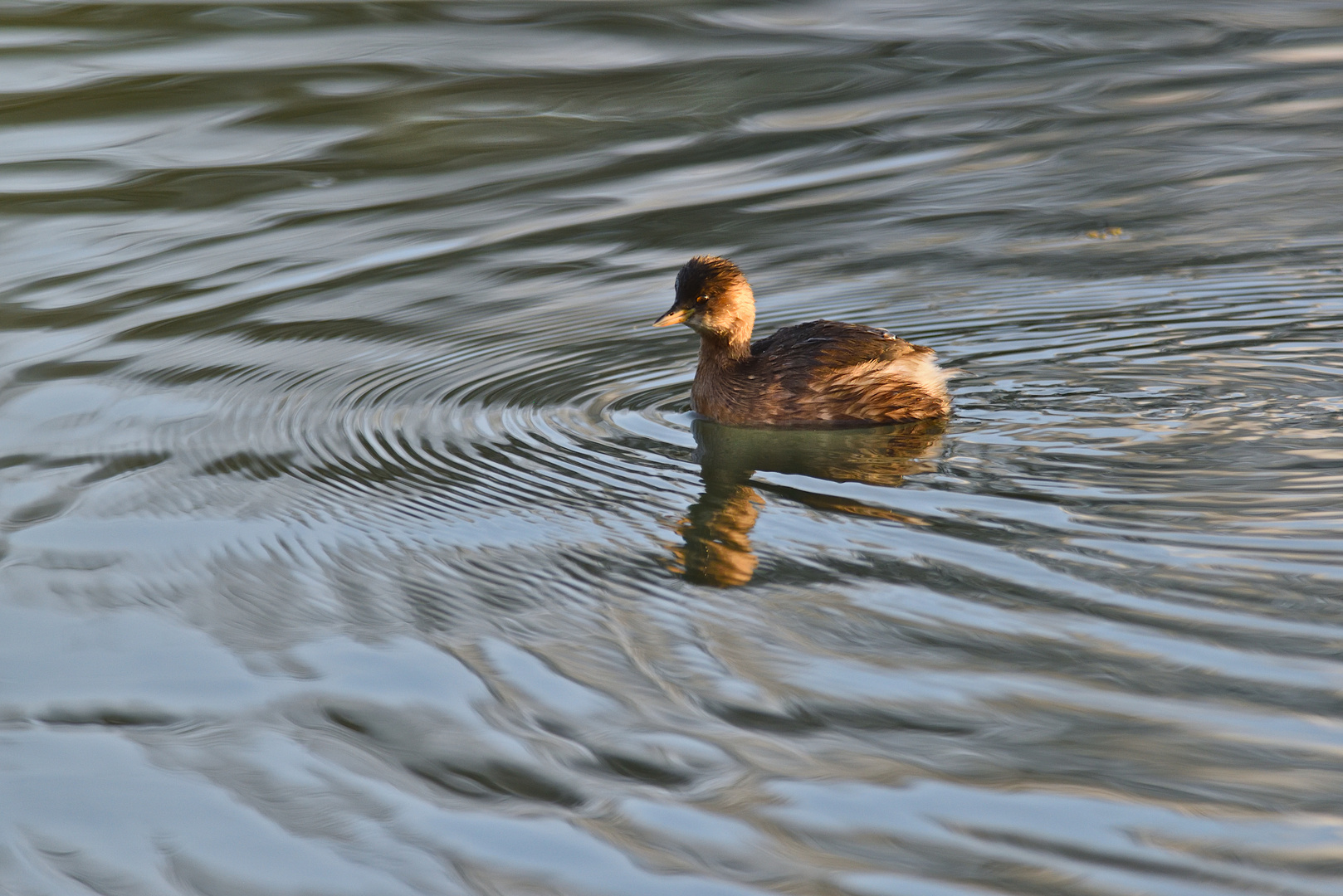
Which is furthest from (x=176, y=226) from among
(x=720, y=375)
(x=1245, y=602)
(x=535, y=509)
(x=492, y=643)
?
(x=1245, y=602)

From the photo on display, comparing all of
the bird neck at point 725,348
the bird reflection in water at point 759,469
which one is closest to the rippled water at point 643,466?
the bird reflection in water at point 759,469

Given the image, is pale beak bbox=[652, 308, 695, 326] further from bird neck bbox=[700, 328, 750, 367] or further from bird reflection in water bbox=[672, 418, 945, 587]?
bird reflection in water bbox=[672, 418, 945, 587]

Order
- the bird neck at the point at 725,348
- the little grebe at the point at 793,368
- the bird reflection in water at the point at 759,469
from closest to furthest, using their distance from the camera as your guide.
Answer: the bird reflection in water at the point at 759,469 → the little grebe at the point at 793,368 → the bird neck at the point at 725,348

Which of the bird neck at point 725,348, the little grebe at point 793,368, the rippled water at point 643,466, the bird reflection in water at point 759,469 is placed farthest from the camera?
the bird neck at point 725,348

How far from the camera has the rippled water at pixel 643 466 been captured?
3.39 m

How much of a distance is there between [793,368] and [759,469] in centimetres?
66

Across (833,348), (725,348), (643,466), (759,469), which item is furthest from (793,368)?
(643,466)

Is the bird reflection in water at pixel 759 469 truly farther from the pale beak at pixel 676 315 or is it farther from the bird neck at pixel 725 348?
the pale beak at pixel 676 315

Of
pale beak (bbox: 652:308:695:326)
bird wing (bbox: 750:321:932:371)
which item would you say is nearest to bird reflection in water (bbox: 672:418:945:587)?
bird wing (bbox: 750:321:932:371)

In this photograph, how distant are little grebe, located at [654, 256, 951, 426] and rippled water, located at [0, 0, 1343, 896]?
0.12 m

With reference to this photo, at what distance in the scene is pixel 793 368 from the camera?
6094mm

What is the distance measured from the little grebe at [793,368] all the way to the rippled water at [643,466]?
0.38ft

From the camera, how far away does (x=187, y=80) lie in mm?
9773

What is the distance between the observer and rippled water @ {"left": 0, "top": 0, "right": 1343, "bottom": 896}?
339 cm
